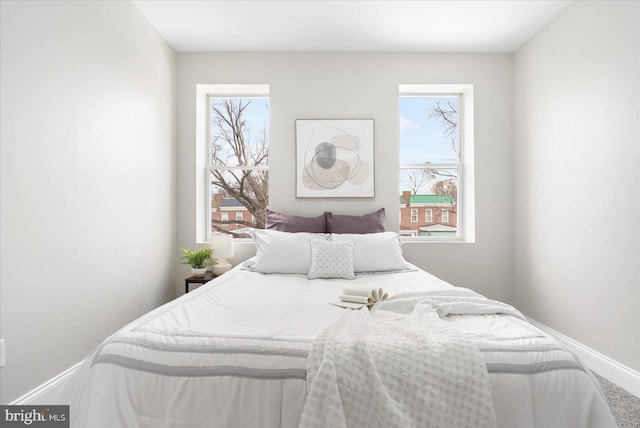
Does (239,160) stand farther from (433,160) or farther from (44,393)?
(44,393)

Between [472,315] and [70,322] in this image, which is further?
[70,322]

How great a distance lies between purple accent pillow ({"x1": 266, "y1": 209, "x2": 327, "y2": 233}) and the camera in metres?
3.41

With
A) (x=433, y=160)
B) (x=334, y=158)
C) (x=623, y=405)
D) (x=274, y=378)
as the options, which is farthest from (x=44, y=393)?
(x=433, y=160)

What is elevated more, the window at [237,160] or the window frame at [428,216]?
the window at [237,160]

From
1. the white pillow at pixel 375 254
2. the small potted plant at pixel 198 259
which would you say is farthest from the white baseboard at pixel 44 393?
the white pillow at pixel 375 254

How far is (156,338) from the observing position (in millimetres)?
1351

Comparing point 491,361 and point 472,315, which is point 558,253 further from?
point 491,361

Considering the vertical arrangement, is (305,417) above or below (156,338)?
below

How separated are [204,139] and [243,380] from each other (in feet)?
10.7

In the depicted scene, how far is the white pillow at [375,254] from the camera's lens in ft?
9.41

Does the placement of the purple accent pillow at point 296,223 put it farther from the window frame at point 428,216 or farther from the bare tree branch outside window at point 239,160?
the window frame at point 428,216

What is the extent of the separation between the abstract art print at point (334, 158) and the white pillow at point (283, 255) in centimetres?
84

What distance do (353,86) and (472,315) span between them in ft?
8.92

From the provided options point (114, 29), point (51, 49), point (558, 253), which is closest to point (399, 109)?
point (558, 253)
